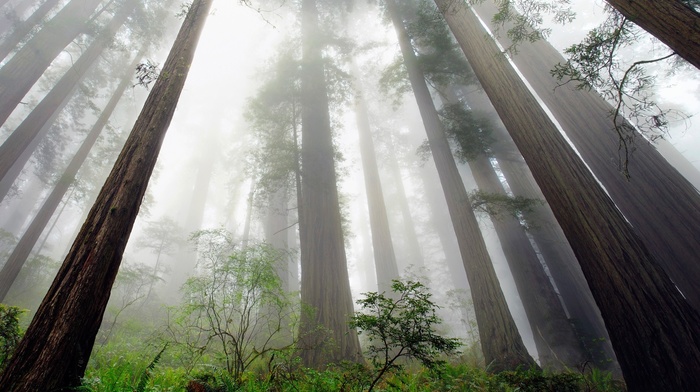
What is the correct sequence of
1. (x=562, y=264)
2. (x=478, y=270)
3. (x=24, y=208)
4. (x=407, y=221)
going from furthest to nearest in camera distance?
1. (x=407, y=221)
2. (x=24, y=208)
3. (x=562, y=264)
4. (x=478, y=270)

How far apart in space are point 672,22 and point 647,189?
3.78m

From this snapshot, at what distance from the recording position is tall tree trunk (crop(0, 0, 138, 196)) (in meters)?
8.47

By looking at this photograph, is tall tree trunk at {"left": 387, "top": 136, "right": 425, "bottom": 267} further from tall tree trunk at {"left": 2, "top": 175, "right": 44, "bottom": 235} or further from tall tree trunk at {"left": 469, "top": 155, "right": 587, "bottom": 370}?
tall tree trunk at {"left": 2, "top": 175, "right": 44, "bottom": 235}

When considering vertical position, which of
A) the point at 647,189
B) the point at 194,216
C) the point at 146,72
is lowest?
the point at 647,189

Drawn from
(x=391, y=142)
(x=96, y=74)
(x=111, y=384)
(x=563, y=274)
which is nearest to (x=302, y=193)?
(x=111, y=384)

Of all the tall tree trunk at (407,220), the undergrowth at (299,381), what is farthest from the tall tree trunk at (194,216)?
the tall tree trunk at (407,220)

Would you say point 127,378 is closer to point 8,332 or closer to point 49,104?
point 8,332

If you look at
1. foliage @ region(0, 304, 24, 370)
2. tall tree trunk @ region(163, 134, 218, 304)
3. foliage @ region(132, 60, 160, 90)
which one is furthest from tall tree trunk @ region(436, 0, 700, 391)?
tall tree trunk @ region(163, 134, 218, 304)

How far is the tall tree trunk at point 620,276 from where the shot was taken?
2.90 m

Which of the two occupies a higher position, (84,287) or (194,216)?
(194,216)

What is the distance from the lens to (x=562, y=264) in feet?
26.1

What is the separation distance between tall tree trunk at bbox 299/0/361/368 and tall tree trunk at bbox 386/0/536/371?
241 cm

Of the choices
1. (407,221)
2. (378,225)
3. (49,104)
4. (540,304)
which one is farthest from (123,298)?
(407,221)

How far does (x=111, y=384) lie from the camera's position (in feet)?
7.18
